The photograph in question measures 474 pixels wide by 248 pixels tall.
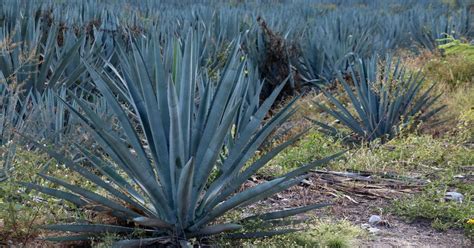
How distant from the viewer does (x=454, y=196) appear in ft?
15.7

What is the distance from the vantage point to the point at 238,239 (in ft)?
12.0

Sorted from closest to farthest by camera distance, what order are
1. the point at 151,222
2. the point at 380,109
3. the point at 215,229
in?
the point at 151,222 < the point at 215,229 < the point at 380,109

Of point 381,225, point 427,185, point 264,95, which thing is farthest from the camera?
point 264,95

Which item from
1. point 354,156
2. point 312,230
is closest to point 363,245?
point 312,230

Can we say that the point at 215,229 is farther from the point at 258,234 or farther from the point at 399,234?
the point at 399,234

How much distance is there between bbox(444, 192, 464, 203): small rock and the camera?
4.75 m

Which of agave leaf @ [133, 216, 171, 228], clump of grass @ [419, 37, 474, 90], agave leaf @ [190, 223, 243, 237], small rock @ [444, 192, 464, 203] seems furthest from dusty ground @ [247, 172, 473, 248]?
clump of grass @ [419, 37, 474, 90]

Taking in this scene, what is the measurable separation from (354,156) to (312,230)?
7.22ft

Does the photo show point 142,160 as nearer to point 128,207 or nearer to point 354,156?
point 128,207

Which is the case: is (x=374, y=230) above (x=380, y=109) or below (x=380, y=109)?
above

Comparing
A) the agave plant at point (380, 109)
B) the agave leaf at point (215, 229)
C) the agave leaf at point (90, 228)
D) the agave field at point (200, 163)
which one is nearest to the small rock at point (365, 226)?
the agave field at point (200, 163)

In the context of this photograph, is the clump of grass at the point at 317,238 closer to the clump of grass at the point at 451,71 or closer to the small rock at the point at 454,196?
the small rock at the point at 454,196

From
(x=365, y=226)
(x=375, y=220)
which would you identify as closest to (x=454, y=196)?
(x=375, y=220)

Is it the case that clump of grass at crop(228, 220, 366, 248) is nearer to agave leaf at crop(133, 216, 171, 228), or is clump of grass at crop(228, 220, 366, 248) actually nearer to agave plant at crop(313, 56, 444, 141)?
agave leaf at crop(133, 216, 171, 228)
